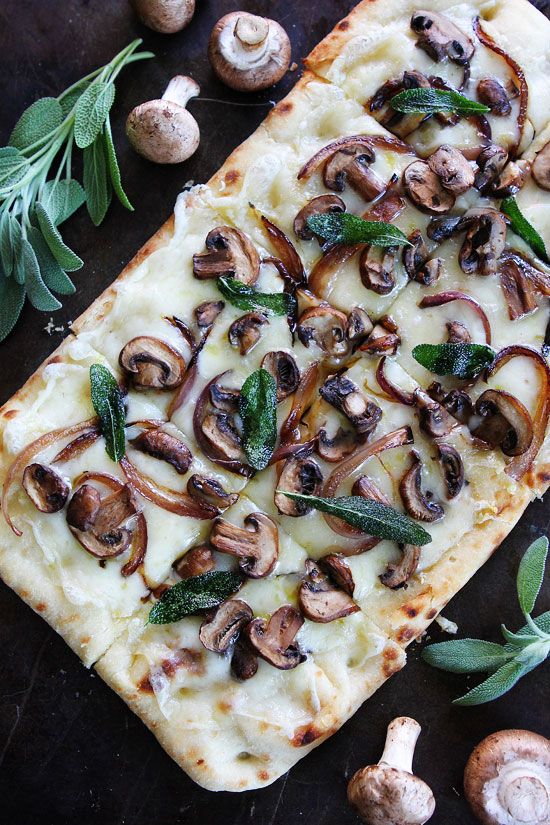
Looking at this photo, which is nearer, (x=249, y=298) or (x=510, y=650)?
(x=249, y=298)

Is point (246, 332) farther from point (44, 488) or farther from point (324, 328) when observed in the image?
point (44, 488)

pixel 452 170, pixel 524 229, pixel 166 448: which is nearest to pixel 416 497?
pixel 166 448

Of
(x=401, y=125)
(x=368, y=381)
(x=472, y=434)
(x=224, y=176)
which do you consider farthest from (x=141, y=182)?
(x=472, y=434)

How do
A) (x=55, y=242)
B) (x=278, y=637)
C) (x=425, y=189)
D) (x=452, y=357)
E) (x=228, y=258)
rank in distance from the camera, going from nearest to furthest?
(x=278, y=637) → (x=452, y=357) → (x=228, y=258) → (x=425, y=189) → (x=55, y=242)

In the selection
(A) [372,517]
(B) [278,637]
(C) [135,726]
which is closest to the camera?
(A) [372,517]

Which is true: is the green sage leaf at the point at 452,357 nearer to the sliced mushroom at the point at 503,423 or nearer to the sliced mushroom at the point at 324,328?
the sliced mushroom at the point at 503,423

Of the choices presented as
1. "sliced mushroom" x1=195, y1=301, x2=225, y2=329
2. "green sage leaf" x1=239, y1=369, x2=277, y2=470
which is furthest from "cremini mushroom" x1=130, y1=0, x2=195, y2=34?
"green sage leaf" x1=239, y1=369, x2=277, y2=470
